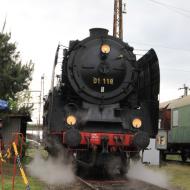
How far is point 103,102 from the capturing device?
12.9 m

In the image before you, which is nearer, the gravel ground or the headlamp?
the gravel ground

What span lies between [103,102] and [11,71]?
631 cm

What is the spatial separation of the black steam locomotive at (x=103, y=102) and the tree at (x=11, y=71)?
523cm

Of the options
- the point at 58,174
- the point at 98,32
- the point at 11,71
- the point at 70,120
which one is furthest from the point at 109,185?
the point at 11,71

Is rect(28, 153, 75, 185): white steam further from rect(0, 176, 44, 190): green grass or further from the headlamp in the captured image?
the headlamp

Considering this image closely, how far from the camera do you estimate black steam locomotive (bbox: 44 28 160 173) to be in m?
12.3

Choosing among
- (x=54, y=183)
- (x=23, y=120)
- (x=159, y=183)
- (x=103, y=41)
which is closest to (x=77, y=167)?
(x=54, y=183)

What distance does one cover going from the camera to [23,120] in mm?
22703

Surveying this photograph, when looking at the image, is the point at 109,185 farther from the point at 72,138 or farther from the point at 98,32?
the point at 98,32

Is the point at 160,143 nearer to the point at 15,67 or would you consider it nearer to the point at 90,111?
the point at 15,67

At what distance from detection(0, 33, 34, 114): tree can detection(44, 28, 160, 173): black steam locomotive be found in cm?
523

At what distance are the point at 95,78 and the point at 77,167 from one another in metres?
2.55

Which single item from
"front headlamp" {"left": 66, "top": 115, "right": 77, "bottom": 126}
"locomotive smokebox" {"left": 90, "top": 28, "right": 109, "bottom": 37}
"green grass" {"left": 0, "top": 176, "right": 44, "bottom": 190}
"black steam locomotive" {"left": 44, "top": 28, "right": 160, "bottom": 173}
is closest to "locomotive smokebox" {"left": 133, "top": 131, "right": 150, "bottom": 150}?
"black steam locomotive" {"left": 44, "top": 28, "right": 160, "bottom": 173}

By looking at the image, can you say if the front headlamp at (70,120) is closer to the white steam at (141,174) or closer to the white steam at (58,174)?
the white steam at (58,174)
